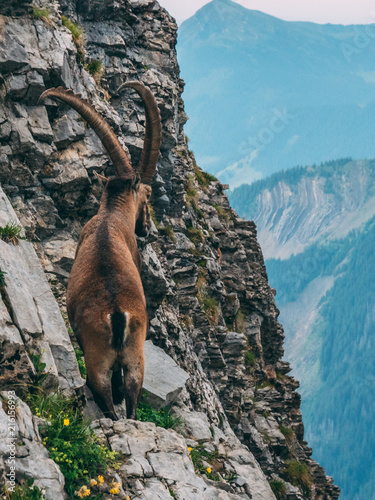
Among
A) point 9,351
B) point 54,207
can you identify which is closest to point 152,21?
point 54,207

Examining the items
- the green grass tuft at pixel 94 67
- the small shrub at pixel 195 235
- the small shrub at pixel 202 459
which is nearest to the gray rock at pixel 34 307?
the small shrub at pixel 202 459

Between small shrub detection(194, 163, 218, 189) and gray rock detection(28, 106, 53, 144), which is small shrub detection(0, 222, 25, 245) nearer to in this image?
gray rock detection(28, 106, 53, 144)

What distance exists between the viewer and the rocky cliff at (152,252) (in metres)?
11.2

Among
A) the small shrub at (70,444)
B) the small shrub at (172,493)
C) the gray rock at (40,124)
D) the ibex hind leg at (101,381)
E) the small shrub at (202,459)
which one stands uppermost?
the gray rock at (40,124)

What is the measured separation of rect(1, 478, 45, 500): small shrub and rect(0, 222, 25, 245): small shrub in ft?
17.5

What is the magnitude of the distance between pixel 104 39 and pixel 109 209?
395 inches

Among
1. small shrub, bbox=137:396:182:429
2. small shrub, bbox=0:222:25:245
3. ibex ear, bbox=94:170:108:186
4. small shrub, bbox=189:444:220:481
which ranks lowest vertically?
small shrub, bbox=189:444:220:481

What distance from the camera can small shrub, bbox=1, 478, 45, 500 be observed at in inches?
319

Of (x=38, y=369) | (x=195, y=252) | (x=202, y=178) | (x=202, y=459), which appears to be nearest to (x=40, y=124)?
(x=38, y=369)

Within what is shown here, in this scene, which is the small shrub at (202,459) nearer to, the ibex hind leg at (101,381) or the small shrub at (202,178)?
the ibex hind leg at (101,381)

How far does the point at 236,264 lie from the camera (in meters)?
33.2

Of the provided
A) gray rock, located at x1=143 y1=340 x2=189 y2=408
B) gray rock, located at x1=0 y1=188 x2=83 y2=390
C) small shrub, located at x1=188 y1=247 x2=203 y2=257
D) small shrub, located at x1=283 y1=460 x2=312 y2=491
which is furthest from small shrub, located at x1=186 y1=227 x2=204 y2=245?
gray rock, located at x1=0 y1=188 x2=83 y2=390

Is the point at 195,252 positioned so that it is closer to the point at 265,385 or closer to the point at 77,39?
the point at 265,385

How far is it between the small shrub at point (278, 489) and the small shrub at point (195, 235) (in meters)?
9.29
